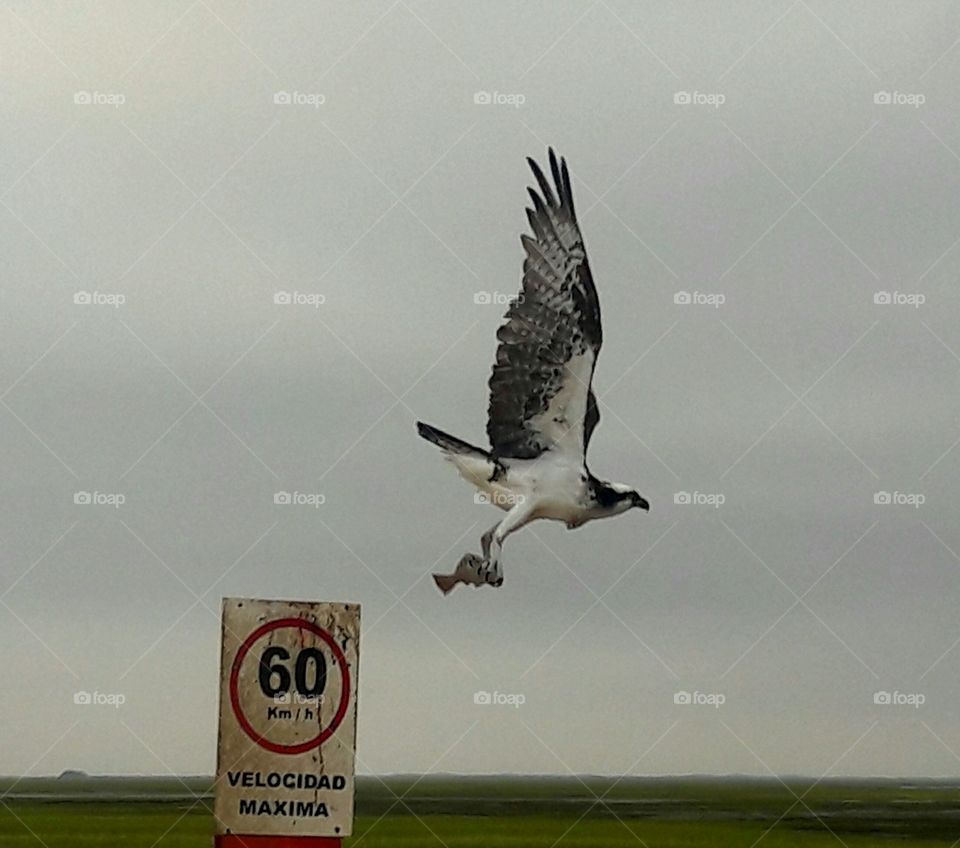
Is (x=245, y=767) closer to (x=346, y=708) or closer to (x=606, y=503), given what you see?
(x=346, y=708)

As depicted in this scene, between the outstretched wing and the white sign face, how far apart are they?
18.0ft

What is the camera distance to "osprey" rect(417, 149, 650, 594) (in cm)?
1180

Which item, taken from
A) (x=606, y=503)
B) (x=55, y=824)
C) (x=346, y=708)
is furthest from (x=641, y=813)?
(x=346, y=708)

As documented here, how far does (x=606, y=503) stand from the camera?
11922 mm

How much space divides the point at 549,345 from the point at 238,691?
19.8 ft

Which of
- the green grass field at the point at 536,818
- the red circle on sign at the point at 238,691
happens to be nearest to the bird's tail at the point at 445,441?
the red circle on sign at the point at 238,691

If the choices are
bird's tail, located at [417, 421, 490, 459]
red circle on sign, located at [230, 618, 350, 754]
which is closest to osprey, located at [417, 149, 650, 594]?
bird's tail, located at [417, 421, 490, 459]

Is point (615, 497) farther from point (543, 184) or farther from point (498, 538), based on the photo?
point (543, 184)

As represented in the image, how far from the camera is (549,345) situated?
39.7 feet

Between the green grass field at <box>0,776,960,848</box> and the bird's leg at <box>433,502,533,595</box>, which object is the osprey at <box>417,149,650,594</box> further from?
the green grass field at <box>0,776,960,848</box>

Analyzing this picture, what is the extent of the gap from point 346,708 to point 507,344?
5.91 metres

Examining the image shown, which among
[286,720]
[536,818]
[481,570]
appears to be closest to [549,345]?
[481,570]

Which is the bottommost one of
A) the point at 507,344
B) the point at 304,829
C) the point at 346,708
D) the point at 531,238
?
the point at 304,829

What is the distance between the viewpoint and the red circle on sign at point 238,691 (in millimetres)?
6430
